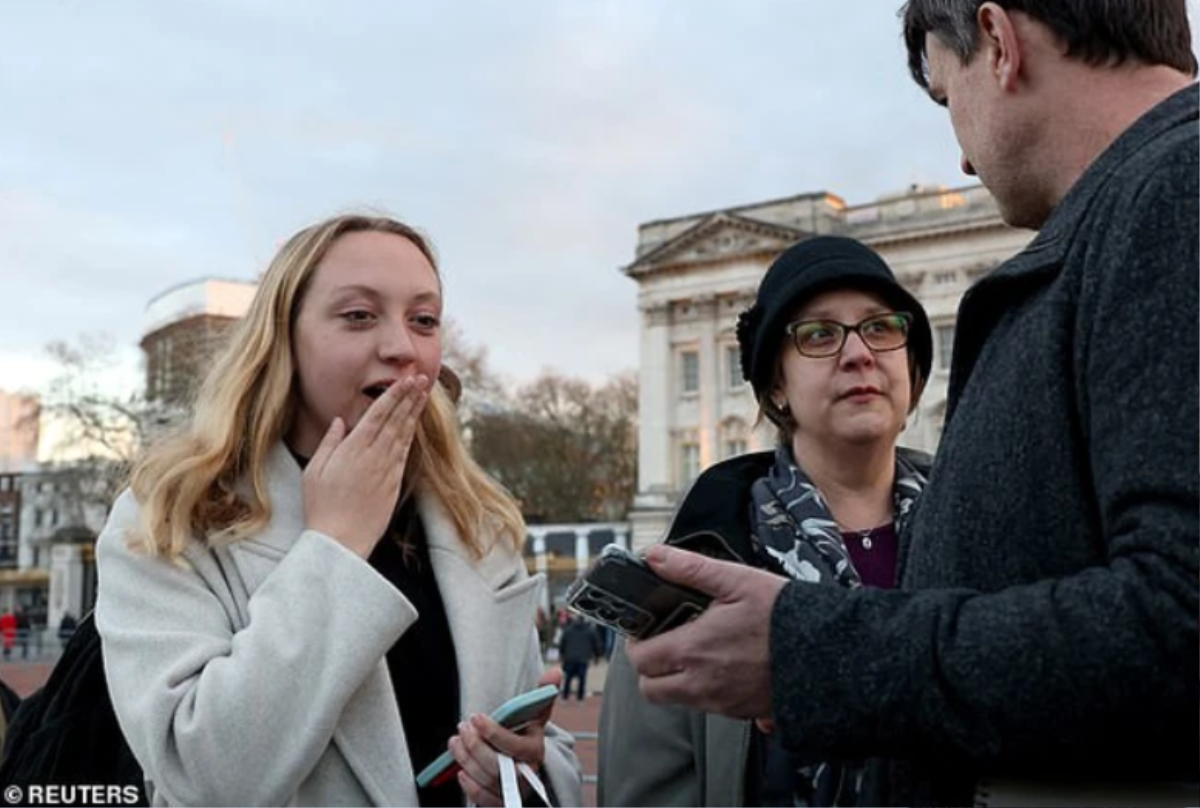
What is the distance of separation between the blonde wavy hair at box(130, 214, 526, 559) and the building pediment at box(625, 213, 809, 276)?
155 ft

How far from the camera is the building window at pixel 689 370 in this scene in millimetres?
51969

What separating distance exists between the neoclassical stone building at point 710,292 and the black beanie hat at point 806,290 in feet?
144

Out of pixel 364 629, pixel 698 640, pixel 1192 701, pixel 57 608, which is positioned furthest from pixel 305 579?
pixel 57 608

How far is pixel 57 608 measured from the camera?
50.0 m

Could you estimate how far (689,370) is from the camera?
172ft

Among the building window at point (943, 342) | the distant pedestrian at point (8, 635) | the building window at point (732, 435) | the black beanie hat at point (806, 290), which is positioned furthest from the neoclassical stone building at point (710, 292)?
the black beanie hat at point (806, 290)

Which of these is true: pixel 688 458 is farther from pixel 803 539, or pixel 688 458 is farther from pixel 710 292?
pixel 803 539

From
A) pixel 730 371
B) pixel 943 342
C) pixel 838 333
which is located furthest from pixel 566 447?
pixel 838 333

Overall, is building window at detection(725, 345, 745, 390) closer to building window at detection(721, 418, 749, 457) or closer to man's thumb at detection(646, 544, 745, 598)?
building window at detection(721, 418, 749, 457)

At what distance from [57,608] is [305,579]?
53.5m

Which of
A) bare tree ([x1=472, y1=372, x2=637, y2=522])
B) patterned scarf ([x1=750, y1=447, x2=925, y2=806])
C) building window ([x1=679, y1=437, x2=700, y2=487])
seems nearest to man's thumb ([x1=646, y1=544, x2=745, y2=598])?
patterned scarf ([x1=750, y1=447, x2=925, y2=806])

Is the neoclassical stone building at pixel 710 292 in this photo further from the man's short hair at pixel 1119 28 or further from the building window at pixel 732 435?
the man's short hair at pixel 1119 28

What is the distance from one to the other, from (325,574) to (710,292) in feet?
163

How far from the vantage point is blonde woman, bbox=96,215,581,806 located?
2.11 meters
